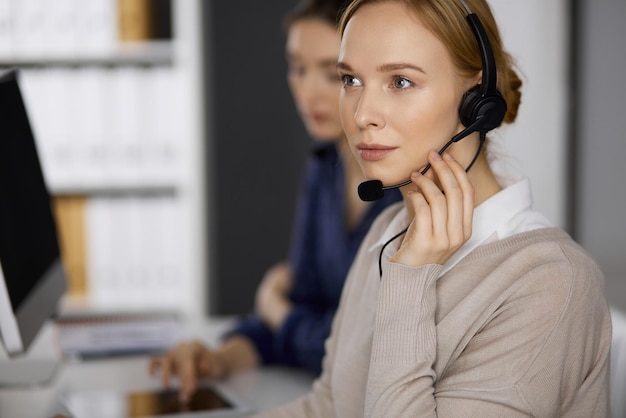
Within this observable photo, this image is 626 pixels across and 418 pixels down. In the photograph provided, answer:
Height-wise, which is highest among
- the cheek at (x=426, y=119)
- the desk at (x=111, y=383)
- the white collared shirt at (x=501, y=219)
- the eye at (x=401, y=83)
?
the eye at (x=401, y=83)

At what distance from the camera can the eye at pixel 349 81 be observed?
1179 mm

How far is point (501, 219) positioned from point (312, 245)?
917mm

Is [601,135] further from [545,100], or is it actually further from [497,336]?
[497,336]

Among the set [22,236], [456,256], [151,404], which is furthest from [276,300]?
[456,256]

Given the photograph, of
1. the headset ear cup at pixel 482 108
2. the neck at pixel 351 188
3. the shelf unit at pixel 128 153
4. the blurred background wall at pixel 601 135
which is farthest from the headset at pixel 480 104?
the shelf unit at pixel 128 153

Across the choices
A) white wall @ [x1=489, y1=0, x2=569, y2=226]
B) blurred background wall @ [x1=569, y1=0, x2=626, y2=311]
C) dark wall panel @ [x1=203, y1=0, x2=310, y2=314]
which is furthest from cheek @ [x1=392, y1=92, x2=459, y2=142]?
dark wall panel @ [x1=203, y1=0, x2=310, y2=314]

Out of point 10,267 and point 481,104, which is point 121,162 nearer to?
point 10,267

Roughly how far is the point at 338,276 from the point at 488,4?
2.81ft

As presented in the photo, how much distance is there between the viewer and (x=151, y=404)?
1496mm

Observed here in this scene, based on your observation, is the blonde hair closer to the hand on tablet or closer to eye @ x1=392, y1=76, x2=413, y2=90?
eye @ x1=392, y1=76, x2=413, y2=90

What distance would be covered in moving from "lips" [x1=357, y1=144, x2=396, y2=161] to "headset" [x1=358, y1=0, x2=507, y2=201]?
3cm

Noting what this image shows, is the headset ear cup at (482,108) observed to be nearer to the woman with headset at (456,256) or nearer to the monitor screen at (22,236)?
the woman with headset at (456,256)

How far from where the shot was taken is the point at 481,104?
1.11 m

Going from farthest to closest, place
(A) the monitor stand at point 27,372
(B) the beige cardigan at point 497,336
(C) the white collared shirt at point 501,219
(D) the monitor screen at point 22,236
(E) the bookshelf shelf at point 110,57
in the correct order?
1. (E) the bookshelf shelf at point 110,57
2. (A) the monitor stand at point 27,372
3. (D) the monitor screen at point 22,236
4. (C) the white collared shirt at point 501,219
5. (B) the beige cardigan at point 497,336
